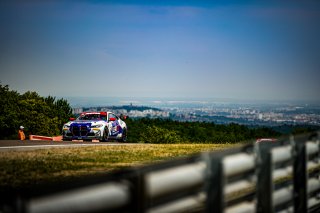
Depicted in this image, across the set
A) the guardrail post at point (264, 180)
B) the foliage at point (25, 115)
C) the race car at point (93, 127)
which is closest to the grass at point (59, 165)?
the guardrail post at point (264, 180)

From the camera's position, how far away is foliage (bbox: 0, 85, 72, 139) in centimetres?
8412

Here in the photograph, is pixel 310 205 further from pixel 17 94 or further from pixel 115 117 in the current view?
pixel 17 94

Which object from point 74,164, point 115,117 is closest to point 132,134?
point 115,117

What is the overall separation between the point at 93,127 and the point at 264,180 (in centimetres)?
1809

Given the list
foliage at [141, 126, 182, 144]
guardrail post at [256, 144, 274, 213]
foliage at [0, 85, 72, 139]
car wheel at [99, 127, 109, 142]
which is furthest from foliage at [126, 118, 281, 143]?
guardrail post at [256, 144, 274, 213]

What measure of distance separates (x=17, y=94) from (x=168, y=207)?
102099 mm

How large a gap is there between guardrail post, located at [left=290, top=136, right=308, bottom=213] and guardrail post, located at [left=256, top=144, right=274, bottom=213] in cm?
95

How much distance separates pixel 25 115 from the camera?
91938mm

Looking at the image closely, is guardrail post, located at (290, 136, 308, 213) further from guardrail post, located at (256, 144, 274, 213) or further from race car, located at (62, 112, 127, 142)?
race car, located at (62, 112, 127, 142)

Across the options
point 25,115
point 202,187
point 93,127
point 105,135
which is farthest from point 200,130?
point 202,187

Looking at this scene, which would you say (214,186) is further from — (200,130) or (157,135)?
(200,130)

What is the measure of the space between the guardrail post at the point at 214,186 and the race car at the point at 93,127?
18789 millimetres

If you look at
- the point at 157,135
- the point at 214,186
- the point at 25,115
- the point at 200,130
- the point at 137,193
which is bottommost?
the point at 200,130

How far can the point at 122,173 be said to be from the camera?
2906 millimetres
